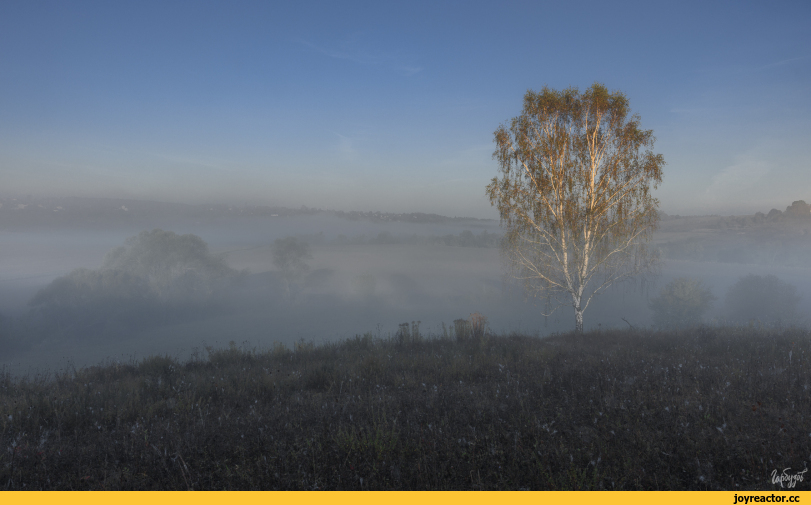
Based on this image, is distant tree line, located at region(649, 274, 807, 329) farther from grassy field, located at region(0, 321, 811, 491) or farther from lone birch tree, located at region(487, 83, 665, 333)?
grassy field, located at region(0, 321, 811, 491)

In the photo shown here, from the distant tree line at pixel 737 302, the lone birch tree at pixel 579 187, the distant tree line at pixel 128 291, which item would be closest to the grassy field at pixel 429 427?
the lone birch tree at pixel 579 187

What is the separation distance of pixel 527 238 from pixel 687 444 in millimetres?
13985

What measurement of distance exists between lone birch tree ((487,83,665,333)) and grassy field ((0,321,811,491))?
831cm

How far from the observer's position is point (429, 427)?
4.79m

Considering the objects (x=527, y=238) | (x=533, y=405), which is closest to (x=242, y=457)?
(x=533, y=405)

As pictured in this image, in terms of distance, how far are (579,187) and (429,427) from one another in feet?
50.1

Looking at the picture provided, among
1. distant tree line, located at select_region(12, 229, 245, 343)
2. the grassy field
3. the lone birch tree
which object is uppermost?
the lone birch tree

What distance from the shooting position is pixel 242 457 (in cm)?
425

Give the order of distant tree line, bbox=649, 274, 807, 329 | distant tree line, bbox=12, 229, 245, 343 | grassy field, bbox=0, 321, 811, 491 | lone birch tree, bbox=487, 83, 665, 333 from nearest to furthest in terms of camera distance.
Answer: grassy field, bbox=0, 321, 811, 491 → lone birch tree, bbox=487, 83, 665, 333 → distant tree line, bbox=649, 274, 807, 329 → distant tree line, bbox=12, 229, 245, 343

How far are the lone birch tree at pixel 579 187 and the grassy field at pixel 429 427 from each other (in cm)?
831

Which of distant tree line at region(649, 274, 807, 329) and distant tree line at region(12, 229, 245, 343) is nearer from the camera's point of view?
distant tree line at region(649, 274, 807, 329)

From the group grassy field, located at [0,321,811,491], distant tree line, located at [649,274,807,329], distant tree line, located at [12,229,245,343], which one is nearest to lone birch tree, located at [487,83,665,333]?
grassy field, located at [0,321,811,491]

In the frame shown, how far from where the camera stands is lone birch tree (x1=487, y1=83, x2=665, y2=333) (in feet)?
52.9

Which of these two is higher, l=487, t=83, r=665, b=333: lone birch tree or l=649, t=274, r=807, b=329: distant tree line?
l=487, t=83, r=665, b=333: lone birch tree
